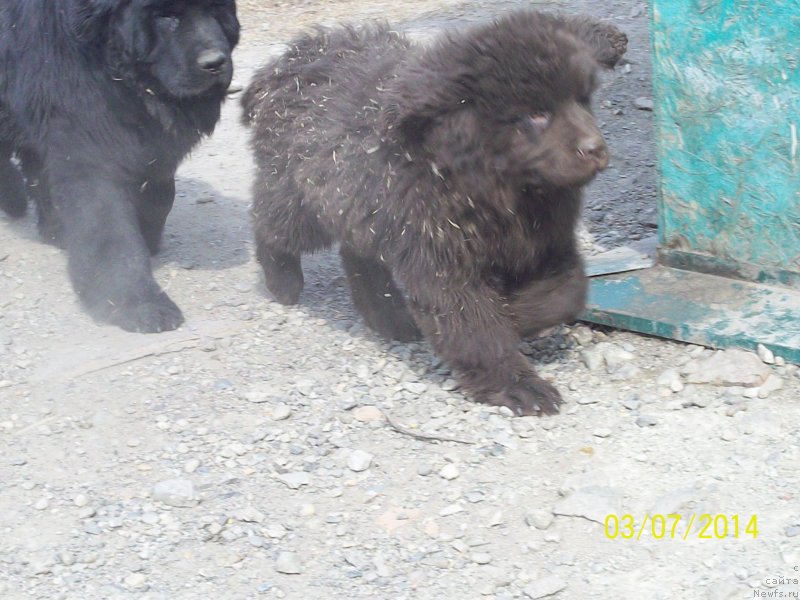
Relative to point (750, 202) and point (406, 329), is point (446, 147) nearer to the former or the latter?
point (406, 329)

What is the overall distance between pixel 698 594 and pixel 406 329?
2176 mm

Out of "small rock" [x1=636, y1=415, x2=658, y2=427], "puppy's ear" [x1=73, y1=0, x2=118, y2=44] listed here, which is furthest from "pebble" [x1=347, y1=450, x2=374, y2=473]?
"puppy's ear" [x1=73, y1=0, x2=118, y2=44]

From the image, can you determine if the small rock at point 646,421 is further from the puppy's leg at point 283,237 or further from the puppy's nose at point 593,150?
the puppy's leg at point 283,237

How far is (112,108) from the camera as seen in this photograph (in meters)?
5.76

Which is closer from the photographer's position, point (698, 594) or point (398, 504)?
point (698, 594)

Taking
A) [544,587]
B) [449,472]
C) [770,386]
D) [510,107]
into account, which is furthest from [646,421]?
[510,107]

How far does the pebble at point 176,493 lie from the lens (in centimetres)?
404

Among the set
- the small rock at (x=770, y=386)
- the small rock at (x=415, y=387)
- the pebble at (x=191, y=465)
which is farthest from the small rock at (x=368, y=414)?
the small rock at (x=770, y=386)

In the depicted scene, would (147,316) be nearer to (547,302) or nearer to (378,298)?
(378,298)

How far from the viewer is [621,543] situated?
364 cm

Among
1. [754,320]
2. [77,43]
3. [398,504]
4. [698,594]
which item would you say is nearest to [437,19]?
[77,43]

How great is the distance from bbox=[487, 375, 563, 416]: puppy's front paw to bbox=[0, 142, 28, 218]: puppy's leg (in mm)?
3498

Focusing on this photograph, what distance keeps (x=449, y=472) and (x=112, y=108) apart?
2747 millimetres

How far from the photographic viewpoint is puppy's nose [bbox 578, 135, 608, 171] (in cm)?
422
